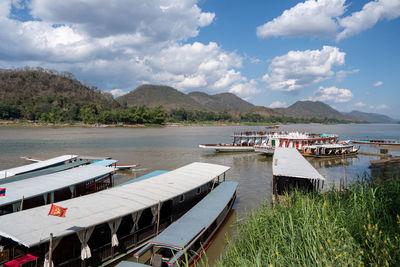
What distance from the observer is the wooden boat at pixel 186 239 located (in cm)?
823

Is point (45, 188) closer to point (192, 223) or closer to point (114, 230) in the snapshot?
point (114, 230)

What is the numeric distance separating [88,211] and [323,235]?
8106 mm

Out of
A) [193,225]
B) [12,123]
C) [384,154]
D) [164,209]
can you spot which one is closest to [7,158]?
[164,209]

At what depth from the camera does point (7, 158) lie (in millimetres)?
35000

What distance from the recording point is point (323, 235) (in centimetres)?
652

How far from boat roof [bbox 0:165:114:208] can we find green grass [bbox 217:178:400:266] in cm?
1019

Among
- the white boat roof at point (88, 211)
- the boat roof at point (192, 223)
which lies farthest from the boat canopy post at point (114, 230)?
the boat roof at point (192, 223)

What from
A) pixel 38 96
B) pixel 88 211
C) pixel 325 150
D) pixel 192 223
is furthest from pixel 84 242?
pixel 38 96

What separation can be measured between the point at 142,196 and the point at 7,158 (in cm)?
3391

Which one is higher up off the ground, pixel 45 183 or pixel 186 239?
pixel 45 183

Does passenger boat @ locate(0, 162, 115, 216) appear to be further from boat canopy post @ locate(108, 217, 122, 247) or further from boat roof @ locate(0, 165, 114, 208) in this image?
boat canopy post @ locate(108, 217, 122, 247)

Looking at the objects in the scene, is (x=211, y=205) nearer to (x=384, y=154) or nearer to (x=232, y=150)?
(x=232, y=150)

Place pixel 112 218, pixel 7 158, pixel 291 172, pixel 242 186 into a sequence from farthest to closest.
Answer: pixel 7 158
pixel 242 186
pixel 291 172
pixel 112 218

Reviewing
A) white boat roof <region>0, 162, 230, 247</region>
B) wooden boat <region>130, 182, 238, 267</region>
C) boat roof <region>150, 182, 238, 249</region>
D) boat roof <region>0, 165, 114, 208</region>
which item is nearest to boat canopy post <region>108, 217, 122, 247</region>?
white boat roof <region>0, 162, 230, 247</region>
